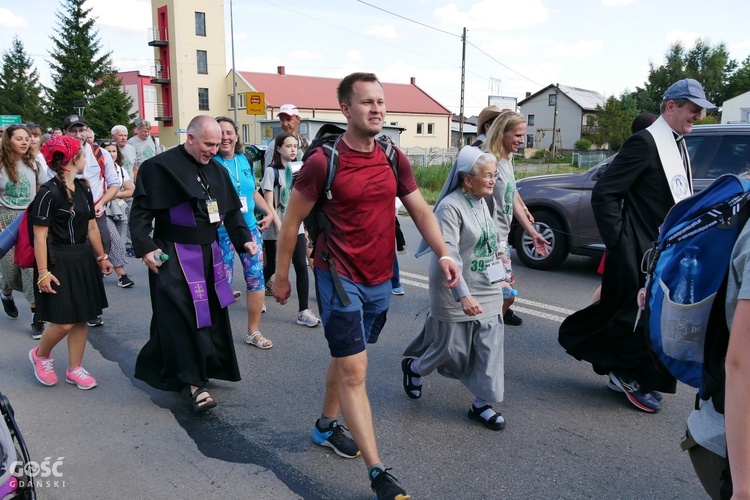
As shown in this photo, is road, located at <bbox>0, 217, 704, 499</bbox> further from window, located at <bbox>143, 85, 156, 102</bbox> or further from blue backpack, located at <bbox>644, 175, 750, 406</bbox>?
window, located at <bbox>143, 85, 156, 102</bbox>

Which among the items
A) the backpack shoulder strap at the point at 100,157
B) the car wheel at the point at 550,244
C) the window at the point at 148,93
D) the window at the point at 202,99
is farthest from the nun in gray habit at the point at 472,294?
the window at the point at 148,93

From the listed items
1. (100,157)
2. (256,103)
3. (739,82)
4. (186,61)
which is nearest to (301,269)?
(100,157)

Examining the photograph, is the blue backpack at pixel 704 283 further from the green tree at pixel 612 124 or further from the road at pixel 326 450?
the green tree at pixel 612 124

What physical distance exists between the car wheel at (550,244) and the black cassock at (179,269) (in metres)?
4.80

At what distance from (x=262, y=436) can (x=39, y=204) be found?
7.27 feet

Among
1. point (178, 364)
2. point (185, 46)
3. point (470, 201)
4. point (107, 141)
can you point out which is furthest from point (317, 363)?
point (185, 46)

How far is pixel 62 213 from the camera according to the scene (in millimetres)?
4367

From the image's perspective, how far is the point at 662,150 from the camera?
150 inches

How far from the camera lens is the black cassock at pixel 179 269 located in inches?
154

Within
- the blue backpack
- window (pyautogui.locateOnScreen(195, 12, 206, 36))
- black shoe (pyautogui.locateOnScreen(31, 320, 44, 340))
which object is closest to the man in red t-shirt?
the blue backpack

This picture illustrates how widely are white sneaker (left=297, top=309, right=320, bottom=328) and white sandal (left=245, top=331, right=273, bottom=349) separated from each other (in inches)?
20.9

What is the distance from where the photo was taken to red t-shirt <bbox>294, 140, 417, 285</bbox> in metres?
2.97

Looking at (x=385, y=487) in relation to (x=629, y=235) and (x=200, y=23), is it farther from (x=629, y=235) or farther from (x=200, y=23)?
(x=200, y=23)

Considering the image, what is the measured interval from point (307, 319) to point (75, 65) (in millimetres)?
50949
